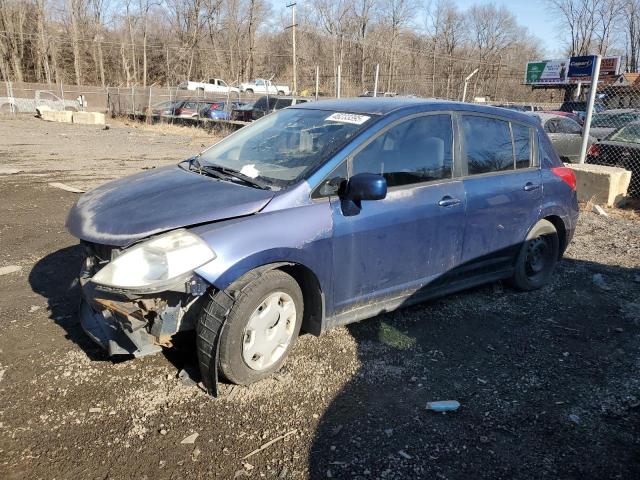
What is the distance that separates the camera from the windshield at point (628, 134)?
32.8ft

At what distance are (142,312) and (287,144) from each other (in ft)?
5.38

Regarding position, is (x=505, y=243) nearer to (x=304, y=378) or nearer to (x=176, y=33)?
(x=304, y=378)

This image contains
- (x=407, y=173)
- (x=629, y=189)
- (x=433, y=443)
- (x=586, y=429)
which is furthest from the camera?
(x=629, y=189)

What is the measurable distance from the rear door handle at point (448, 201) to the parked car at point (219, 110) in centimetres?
2411

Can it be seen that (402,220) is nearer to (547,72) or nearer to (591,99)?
(591,99)

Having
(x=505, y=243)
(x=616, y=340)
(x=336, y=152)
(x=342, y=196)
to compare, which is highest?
(x=336, y=152)

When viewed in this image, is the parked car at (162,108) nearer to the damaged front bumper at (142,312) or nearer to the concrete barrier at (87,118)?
the concrete barrier at (87,118)

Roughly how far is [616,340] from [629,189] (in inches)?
265

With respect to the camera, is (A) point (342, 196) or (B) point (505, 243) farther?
(B) point (505, 243)

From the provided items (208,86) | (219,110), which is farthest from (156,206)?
(208,86)

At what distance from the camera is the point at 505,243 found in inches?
178

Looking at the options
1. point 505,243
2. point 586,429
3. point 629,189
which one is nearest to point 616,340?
point 505,243

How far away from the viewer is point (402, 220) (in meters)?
3.61

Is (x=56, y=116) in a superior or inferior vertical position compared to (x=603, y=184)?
superior
